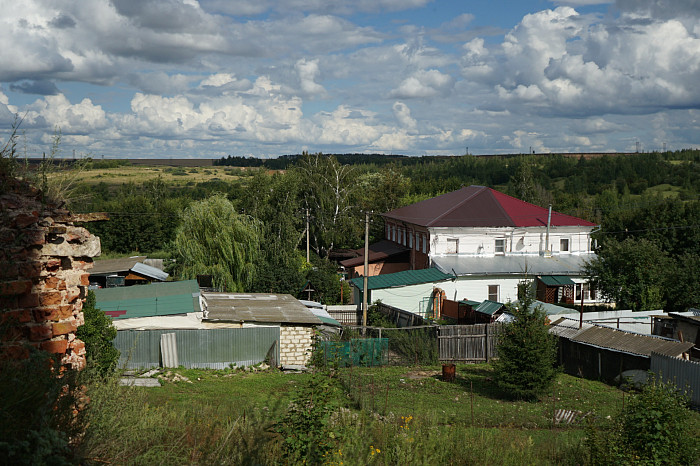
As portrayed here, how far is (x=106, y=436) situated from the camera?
555cm

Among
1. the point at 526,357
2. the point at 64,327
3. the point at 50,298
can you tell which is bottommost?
the point at 526,357

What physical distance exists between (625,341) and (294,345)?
11.4 meters

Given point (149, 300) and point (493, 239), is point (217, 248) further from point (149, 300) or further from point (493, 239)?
point (493, 239)

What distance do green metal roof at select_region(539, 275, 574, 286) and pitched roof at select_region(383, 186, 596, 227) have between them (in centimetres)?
465

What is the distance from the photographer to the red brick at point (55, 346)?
6.72 meters

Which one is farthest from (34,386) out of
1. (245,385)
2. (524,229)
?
(524,229)

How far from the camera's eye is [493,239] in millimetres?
37625

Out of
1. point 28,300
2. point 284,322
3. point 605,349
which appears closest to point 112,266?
point 284,322

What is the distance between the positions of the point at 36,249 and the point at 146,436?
2629 mm

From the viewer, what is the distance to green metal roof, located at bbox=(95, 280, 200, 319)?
21.6m

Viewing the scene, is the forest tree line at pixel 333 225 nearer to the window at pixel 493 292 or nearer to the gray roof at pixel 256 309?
the window at pixel 493 292

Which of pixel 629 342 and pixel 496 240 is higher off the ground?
pixel 496 240

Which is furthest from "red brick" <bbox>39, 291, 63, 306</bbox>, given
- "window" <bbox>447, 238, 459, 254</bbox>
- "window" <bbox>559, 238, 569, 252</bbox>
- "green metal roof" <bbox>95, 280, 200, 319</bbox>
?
"window" <bbox>559, 238, 569, 252</bbox>

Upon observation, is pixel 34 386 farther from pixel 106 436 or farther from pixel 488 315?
pixel 488 315
